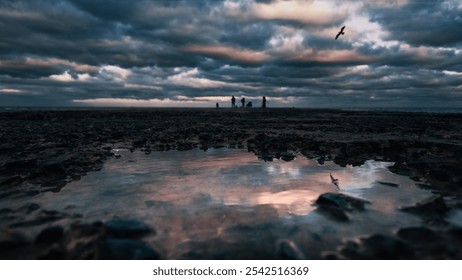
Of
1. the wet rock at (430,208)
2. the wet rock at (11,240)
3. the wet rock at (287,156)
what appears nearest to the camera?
the wet rock at (11,240)

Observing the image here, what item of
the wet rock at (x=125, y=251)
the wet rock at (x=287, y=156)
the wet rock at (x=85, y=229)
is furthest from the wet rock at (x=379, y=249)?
the wet rock at (x=287, y=156)

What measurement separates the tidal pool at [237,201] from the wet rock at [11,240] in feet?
1.81

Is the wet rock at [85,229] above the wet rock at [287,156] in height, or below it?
below

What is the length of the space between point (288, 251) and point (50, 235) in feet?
6.73

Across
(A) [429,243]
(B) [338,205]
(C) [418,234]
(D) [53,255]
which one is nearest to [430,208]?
(C) [418,234]

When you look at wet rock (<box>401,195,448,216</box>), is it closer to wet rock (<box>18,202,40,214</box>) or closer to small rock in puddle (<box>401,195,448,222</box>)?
small rock in puddle (<box>401,195,448,222</box>)

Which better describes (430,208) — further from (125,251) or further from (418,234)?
(125,251)

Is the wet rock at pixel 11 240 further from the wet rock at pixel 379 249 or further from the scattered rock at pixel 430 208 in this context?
the scattered rock at pixel 430 208

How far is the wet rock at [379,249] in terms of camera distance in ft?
7.32

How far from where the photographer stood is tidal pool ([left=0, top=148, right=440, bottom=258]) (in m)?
2.45

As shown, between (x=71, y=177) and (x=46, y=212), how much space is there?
1573 mm
